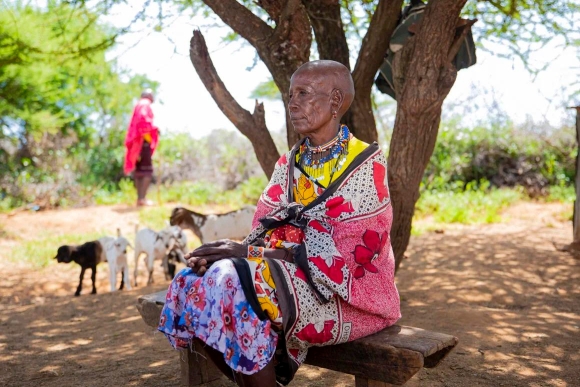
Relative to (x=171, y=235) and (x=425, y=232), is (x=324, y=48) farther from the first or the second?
(x=425, y=232)

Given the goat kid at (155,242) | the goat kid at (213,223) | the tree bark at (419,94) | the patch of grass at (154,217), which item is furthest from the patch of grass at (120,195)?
the tree bark at (419,94)

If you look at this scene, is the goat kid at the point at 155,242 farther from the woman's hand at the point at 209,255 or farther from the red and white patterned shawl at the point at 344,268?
the woman's hand at the point at 209,255

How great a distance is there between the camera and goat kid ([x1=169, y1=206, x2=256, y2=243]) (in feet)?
25.0

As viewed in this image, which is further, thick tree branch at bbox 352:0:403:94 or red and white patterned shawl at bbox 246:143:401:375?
thick tree branch at bbox 352:0:403:94

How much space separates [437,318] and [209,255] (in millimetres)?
2637

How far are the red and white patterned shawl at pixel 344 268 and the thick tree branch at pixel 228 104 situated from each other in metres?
1.92

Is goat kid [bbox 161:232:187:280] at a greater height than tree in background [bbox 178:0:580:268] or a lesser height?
lesser

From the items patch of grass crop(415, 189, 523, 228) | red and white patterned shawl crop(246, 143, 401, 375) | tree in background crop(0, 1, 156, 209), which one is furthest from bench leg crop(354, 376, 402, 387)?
tree in background crop(0, 1, 156, 209)

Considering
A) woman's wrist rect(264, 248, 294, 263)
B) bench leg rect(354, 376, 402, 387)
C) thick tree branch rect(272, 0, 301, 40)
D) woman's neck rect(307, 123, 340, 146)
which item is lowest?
bench leg rect(354, 376, 402, 387)

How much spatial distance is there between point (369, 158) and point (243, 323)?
1.03m

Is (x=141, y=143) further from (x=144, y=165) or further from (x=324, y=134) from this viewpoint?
(x=324, y=134)

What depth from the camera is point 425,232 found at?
32.3ft

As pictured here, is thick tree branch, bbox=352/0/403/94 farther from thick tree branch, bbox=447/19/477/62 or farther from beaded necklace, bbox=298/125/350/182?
beaded necklace, bbox=298/125/350/182

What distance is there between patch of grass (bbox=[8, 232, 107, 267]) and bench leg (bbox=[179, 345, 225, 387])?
18.1 ft
